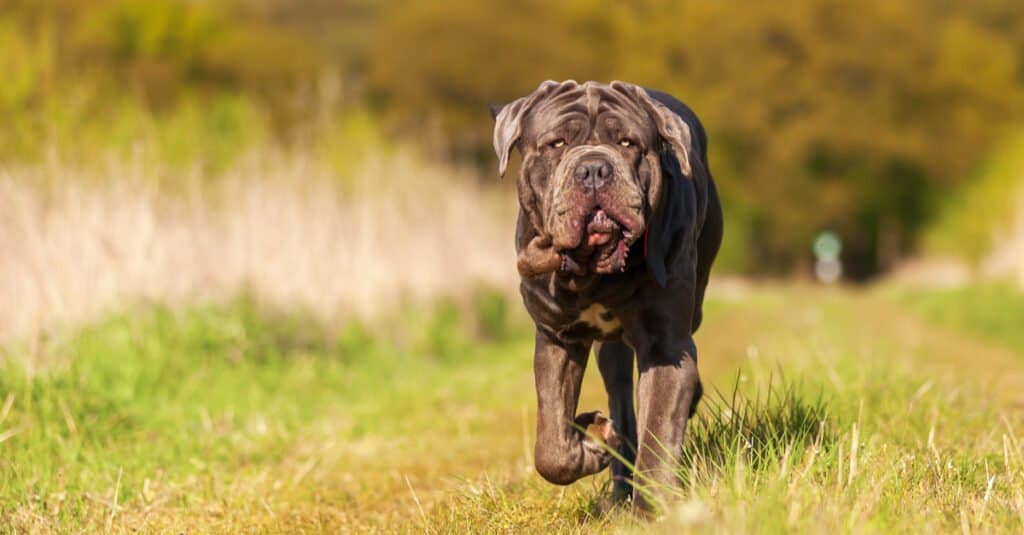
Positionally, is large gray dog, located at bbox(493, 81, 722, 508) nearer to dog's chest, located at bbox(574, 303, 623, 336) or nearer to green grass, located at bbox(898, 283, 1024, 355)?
dog's chest, located at bbox(574, 303, 623, 336)

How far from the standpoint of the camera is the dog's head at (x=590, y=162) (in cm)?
378

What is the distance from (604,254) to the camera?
390 cm

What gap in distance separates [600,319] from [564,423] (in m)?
0.38

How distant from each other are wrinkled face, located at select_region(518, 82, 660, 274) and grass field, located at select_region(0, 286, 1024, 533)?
76 cm

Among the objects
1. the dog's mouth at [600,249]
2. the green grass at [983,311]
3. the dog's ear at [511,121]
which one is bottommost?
the green grass at [983,311]

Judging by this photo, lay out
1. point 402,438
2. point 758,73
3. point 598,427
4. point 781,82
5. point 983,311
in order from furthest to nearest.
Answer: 1. point 781,82
2. point 758,73
3. point 983,311
4. point 402,438
5. point 598,427

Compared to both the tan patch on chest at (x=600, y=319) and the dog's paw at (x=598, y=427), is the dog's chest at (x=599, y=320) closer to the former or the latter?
the tan patch on chest at (x=600, y=319)

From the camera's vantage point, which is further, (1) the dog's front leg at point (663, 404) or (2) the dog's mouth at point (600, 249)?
(1) the dog's front leg at point (663, 404)

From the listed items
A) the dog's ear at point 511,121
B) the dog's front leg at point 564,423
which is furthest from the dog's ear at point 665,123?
the dog's front leg at point 564,423

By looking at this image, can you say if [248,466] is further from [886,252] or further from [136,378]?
[886,252]

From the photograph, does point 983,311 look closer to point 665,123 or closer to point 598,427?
point 598,427

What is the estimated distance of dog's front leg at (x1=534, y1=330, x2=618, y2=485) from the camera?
414 centimetres

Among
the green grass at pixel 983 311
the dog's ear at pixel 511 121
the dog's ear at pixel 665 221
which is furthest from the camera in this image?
the green grass at pixel 983 311

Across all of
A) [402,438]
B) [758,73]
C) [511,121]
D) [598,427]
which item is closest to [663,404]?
[598,427]
